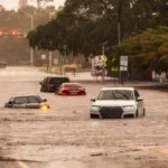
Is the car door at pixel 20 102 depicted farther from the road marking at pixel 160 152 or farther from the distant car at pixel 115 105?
the road marking at pixel 160 152

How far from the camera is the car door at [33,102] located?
40062 millimetres

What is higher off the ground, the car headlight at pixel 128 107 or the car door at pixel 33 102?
the car headlight at pixel 128 107

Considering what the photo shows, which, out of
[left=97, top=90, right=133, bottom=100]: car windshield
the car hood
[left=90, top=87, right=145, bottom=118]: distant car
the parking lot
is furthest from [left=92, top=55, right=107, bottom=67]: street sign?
the car hood

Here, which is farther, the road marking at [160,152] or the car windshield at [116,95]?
the car windshield at [116,95]

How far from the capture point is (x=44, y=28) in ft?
327

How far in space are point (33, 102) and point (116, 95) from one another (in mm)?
9633

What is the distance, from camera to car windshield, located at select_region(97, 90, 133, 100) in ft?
104

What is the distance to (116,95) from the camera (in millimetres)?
31766

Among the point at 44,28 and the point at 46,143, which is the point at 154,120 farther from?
the point at 44,28

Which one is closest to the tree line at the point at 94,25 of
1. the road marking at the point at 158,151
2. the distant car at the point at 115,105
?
the distant car at the point at 115,105

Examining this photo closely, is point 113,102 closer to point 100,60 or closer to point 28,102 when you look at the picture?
point 28,102

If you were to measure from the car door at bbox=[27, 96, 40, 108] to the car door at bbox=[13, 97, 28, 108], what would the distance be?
227 millimetres

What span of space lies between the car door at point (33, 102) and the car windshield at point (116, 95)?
8759mm

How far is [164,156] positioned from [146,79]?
82.2 meters
